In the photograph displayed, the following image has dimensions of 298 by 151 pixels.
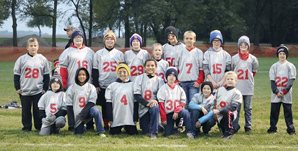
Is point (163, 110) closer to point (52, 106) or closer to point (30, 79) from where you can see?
point (52, 106)

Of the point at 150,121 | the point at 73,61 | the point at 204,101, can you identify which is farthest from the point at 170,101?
the point at 73,61

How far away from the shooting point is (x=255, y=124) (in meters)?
8.11

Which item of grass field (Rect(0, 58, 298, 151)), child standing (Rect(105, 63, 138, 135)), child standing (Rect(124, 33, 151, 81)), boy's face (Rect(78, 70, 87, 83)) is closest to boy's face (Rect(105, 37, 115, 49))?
child standing (Rect(124, 33, 151, 81))

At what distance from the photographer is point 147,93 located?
703 cm

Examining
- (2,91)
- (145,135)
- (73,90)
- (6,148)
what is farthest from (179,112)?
(2,91)

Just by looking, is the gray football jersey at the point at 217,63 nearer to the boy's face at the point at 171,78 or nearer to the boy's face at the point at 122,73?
the boy's face at the point at 171,78

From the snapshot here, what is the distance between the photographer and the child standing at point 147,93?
6.84 meters

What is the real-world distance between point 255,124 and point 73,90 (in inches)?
150

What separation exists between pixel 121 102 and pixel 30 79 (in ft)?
5.96

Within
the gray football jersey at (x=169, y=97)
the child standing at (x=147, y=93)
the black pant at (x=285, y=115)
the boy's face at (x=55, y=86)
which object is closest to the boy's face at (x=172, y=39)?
the child standing at (x=147, y=93)

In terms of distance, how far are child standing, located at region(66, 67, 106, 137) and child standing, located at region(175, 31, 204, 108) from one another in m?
1.73

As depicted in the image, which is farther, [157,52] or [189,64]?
[189,64]

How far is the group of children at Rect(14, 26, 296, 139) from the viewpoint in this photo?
6.84 metres

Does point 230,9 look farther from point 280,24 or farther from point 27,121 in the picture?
point 27,121
